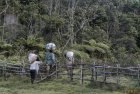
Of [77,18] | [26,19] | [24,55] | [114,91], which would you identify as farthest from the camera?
[77,18]

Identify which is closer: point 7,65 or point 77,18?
point 7,65

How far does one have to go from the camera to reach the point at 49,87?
16391 millimetres

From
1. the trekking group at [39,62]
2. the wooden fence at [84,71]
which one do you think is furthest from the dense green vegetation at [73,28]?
the trekking group at [39,62]

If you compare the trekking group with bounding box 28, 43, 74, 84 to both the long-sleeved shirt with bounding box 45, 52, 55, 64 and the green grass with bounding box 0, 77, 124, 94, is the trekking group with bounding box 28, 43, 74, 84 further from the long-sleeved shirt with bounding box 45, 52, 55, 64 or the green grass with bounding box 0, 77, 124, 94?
the green grass with bounding box 0, 77, 124, 94

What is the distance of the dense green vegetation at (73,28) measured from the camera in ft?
89.1

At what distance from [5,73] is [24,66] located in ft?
3.31

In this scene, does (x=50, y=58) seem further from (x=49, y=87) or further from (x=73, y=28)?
(x=73, y=28)

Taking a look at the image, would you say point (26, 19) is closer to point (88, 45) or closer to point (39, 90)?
point (88, 45)

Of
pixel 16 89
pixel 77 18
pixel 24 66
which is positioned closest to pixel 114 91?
pixel 16 89

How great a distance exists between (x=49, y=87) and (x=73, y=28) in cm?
1575

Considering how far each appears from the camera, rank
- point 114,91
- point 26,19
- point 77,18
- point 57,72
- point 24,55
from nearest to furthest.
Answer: point 114,91 → point 57,72 → point 24,55 → point 26,19 → point 77,18

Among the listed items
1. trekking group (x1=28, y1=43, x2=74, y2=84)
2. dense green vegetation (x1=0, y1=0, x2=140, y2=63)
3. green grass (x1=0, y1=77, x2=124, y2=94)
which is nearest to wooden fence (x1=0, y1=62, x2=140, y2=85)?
trekking group (x1=28, y1=43, x2=74, y2=84)

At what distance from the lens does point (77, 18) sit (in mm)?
31797

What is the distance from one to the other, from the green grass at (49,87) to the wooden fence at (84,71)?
0.36 meters
